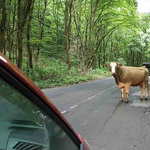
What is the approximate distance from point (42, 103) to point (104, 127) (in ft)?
12.4

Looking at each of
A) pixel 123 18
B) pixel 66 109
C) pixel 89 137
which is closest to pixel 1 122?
pixel 89 137

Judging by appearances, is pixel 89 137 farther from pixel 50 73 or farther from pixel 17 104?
pixel 50 73

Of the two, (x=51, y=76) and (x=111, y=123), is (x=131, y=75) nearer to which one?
(x=111, y=123)

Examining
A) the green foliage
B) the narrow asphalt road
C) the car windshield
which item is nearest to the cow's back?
the narrow asphalt road

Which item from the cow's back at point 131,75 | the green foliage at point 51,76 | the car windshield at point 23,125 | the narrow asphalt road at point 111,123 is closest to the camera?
the car windshield at point 23,125

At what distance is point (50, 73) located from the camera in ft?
59.1

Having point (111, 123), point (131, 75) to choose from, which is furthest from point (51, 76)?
point (111, 123)

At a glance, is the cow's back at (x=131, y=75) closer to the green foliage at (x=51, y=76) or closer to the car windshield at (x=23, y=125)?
the green foliage at (x=51, y=76)

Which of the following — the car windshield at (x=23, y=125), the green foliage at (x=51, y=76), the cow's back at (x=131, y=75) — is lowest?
the green foliage at (x=51, y=76)

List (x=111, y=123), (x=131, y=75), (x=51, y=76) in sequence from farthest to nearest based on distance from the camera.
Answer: (x=51, y=76), (x=131, y=75), (x=111, y=123)

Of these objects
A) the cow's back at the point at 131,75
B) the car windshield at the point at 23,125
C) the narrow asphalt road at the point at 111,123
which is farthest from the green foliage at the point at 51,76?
the car windshield at the point at 23,125

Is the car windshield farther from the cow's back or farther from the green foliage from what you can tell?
the green foliage

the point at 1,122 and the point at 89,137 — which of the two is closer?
the point at 1,122

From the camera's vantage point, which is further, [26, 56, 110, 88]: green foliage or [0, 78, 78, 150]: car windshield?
[26, 56, 110, 88]: green foliage
